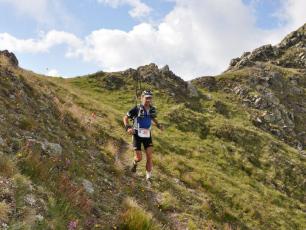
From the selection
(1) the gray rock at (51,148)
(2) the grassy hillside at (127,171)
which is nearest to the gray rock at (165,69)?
(2) the grassy hillside at (127,171)

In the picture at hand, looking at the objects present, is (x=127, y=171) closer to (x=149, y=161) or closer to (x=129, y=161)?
(x=149, y=161)

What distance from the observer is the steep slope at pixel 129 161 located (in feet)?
31.3

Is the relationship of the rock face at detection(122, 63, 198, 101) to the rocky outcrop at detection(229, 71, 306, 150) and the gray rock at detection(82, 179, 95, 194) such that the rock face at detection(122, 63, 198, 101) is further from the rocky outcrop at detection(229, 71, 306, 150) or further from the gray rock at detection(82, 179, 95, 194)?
the gray rock at detection(82, 179, 95, 194)

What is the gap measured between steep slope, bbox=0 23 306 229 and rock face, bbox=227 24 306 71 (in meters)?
34.4

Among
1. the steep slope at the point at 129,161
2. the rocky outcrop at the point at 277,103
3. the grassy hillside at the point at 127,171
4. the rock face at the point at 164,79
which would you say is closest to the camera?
the grassy hillside at the point at 127,171

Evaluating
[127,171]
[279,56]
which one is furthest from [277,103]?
[279,56]

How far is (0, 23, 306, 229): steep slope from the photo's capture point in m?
9.55

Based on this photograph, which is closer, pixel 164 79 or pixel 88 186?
pixel 88 186

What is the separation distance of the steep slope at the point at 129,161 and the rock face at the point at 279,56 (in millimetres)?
34427

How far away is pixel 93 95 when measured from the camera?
38031 millimetres

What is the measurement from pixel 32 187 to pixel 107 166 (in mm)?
7226

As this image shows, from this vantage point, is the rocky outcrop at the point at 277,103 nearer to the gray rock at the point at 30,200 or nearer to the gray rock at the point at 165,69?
the gray rock at the point at 165,69

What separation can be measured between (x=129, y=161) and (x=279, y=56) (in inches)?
2787

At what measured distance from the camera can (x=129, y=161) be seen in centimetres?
1889
